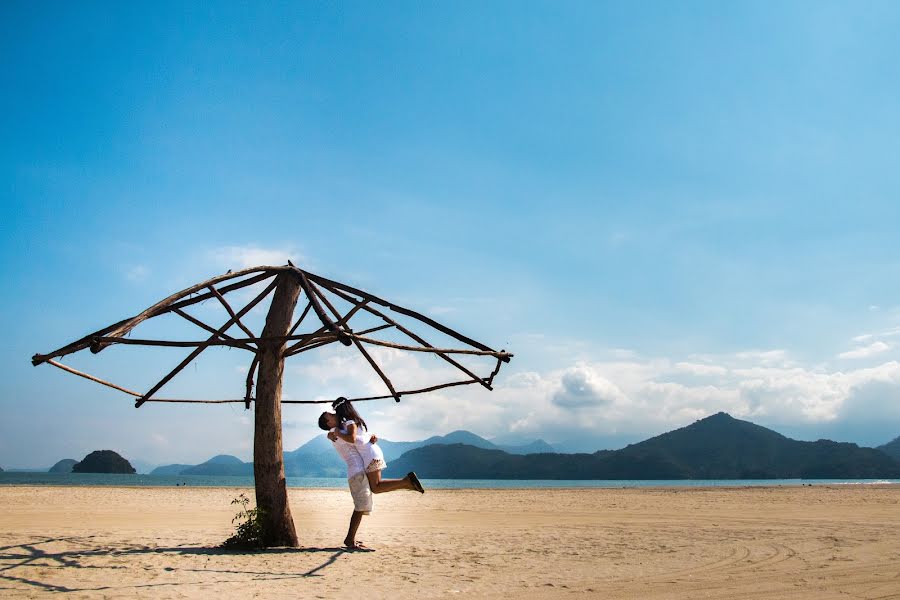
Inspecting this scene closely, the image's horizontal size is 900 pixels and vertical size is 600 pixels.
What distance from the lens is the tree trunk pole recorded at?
27.6 feet

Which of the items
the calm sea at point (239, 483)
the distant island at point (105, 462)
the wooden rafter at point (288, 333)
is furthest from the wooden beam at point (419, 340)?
the distant island at point (105, 462)

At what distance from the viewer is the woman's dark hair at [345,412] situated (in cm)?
835

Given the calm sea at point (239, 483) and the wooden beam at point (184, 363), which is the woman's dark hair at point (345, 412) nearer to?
the wooden beam at point (184, 363)

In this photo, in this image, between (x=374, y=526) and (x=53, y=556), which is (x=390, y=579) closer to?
(x=53, y=556)

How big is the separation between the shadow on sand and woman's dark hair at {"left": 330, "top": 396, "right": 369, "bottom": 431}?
68.6 inches

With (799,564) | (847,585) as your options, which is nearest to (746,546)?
(799,564)

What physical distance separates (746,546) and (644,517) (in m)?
6.77

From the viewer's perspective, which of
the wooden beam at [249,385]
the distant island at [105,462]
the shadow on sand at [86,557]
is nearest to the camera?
the shadow on sand at [86,557]

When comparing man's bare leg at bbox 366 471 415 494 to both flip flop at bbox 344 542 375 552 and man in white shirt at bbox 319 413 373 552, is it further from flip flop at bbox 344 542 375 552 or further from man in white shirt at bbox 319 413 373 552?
flip flop at bbox 344 542 375 552

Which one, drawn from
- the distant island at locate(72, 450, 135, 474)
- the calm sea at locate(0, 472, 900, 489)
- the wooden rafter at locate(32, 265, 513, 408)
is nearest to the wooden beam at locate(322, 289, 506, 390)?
the wooden rafter at locate(32, 265, 513, 408)

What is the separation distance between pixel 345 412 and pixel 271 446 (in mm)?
1124

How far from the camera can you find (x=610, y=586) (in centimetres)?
642

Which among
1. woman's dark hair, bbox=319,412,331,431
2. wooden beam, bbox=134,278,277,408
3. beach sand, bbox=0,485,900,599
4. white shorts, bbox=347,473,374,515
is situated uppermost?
wooden beam, bbox=134,278,277,408

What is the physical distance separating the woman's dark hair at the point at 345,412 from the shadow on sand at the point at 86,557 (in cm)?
174
